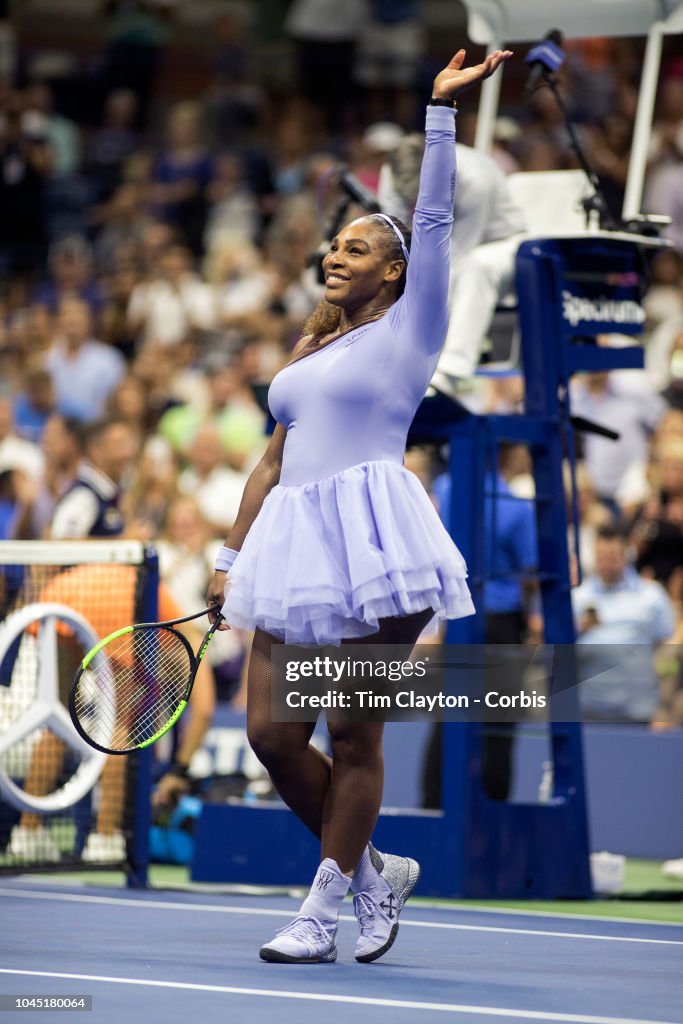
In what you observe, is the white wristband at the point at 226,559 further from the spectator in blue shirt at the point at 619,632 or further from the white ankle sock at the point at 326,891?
the spectator in blue shirt at the point at 619,632

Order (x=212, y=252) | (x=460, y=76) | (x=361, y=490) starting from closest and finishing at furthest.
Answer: (x=460, y=76), (x=361, y=490), (x=212, y=252)

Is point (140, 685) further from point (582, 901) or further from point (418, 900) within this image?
point (582, 901)

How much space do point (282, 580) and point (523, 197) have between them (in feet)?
13.2

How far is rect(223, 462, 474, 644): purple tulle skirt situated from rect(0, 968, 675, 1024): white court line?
956 millimetres

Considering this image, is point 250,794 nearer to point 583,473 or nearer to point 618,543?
point 618,543

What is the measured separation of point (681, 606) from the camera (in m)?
10.5

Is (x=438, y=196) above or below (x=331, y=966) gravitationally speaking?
above

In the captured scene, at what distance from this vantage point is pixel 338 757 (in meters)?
5.41

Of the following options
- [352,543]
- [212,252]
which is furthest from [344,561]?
[212,252]

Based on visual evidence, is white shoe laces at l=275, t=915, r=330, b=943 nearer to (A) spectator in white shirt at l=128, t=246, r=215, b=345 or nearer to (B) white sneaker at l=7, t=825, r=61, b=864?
(B) white sneaker at l=7, t=825, r=61, b=864

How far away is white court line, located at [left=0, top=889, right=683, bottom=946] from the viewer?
21.1 ft

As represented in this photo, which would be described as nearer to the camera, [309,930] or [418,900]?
[309,930]

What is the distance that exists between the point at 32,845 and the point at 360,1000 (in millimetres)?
3253

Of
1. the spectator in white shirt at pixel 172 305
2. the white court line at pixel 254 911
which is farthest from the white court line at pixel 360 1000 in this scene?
the spectator in white shirt at pixel 172 305
